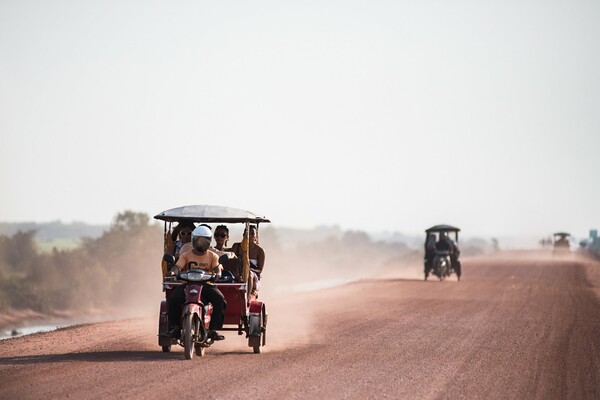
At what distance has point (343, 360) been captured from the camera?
1548 cm

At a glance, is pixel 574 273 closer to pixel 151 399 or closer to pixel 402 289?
pixel 402 289

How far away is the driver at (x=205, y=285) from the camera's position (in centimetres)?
1470

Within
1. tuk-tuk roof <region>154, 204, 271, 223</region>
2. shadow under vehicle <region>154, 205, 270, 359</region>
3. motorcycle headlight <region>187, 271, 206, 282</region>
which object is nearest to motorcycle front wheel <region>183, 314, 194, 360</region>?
shadow under vehicle <region>154, 205, 270, 359</region>

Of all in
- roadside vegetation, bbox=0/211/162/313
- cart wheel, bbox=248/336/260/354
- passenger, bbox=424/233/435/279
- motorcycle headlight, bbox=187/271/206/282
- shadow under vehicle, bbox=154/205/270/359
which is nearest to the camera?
motorcycle headlight, bbox=187/271/206/282

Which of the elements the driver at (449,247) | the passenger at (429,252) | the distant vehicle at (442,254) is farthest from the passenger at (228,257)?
the driver at (449,247)

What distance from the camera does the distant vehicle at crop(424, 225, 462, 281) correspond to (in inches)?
1902

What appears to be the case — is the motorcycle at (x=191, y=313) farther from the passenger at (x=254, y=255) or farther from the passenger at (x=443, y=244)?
the passenger at (x=443, y=244)

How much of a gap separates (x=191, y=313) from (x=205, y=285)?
2.82ft

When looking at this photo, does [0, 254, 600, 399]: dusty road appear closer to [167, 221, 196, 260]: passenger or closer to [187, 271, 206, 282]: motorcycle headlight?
[187, 271, 206, 282]: motorcycle headlight

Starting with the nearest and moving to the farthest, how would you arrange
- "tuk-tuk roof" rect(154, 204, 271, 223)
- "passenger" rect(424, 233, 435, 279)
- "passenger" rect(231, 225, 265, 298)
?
1. "tuk-tuk roof" rect(154, 204, 271, 223)
2. "passenger" rect(231, 225, 265, 298)
3. "passenger" rect(424, 233, 435, 279)

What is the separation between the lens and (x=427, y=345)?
18.2m

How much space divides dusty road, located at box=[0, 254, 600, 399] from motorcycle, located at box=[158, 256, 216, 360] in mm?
343

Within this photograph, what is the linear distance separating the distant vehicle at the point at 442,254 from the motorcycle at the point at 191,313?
3412 cm

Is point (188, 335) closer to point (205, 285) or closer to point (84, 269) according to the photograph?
point (205, 285)
